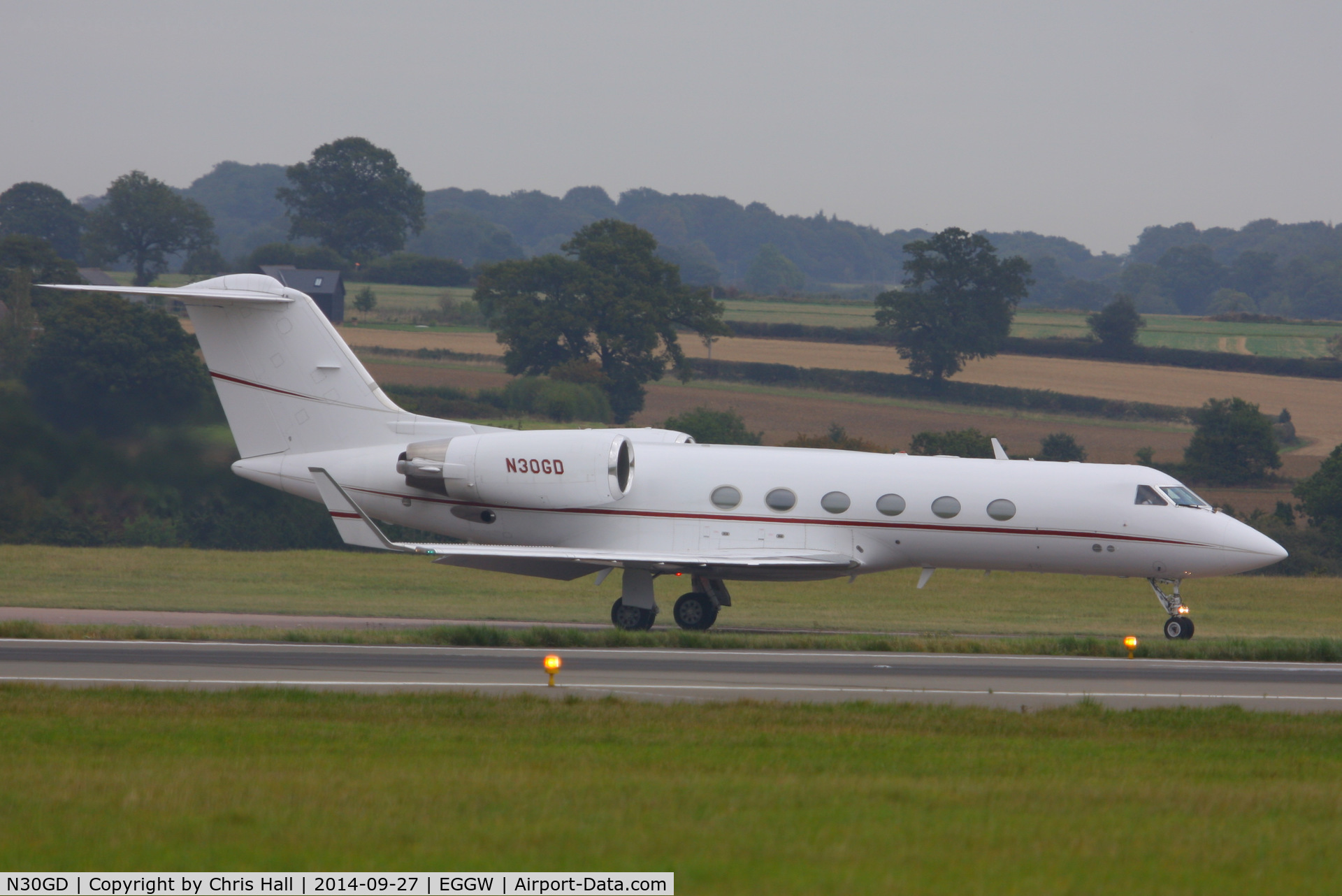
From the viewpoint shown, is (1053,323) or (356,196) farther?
(356,196)

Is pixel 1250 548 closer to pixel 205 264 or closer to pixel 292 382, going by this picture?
pixel 292 382

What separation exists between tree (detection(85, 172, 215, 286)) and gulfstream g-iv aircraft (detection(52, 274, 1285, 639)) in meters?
101

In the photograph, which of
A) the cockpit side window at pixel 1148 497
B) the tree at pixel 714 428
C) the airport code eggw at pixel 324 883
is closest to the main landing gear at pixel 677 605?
the cockpit side window at pixel 1148 497

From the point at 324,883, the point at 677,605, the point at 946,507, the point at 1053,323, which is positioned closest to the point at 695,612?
the point at 677,605

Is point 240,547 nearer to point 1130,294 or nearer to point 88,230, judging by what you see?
point 88,230

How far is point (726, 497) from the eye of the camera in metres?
24.8

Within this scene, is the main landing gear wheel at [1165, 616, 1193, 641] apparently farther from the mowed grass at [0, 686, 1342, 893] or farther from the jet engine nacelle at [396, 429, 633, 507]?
the jet engine nacelle at [396, 429, 633, 507]

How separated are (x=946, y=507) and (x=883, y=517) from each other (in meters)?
1.07

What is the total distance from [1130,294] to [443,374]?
12904 centimetres

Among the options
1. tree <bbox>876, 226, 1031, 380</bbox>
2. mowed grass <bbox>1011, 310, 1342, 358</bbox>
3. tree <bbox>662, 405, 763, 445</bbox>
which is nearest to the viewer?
tree <bbox>662, 405, 763, 445</bbox>

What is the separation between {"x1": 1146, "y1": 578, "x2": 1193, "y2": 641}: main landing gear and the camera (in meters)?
23.8

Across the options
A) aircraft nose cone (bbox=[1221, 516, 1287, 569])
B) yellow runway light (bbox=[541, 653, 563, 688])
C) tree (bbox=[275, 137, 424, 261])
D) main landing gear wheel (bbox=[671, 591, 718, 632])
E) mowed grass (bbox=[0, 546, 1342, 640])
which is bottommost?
mowed grass (bbox=[0, 546, 1342, 640])

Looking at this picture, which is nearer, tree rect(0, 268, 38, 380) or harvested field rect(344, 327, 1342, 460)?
tree rect(0, 268, 38, 380)

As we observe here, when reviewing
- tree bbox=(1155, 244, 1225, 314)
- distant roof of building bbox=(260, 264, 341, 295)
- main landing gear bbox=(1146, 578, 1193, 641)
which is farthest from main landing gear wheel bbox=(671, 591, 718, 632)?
tree bbox=(1155, 244, 1225, 314)
